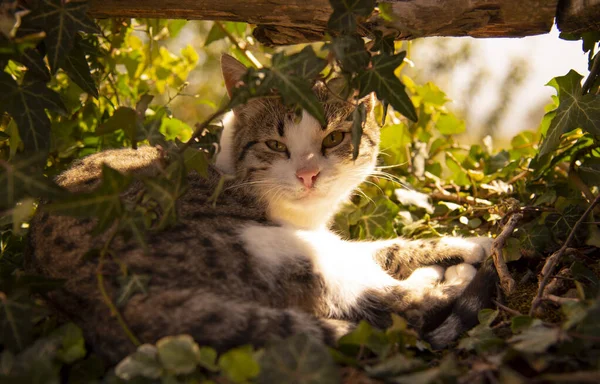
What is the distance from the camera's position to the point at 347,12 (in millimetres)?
1675

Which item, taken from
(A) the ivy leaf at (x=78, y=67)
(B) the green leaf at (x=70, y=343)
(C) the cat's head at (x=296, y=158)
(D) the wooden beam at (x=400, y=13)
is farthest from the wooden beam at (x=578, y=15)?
(B) the green leaf at (x=70, y=343)

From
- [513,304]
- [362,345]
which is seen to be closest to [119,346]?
[362,345]

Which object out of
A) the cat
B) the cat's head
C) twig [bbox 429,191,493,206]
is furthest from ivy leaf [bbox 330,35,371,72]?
twig [bbox 429,191,493,206]

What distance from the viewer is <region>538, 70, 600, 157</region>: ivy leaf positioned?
1.99m

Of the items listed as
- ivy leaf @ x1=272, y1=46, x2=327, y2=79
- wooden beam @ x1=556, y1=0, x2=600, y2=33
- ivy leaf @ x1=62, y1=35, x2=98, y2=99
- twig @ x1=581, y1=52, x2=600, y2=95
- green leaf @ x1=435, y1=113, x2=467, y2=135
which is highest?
wooden beam @ x1=556, y1=0, x2=600, y2=33

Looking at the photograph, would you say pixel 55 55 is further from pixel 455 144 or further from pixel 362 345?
pixel 455 144

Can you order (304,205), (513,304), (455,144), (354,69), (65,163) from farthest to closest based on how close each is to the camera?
(455,144), (65,163), (304,205), (513,304), (354,69)

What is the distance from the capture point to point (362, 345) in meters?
1.42

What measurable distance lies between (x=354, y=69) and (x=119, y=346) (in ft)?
3.76

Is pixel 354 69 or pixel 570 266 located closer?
pixel 354 69

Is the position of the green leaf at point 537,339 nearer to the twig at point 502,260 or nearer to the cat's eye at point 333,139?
the twig at point 502,260

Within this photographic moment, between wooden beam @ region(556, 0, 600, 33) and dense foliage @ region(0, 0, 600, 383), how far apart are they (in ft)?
0.40

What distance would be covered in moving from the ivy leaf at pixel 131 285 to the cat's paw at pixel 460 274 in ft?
4.30

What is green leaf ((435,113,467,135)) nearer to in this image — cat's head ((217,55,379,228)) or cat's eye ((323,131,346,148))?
cat's head ((217,55,379,228))
